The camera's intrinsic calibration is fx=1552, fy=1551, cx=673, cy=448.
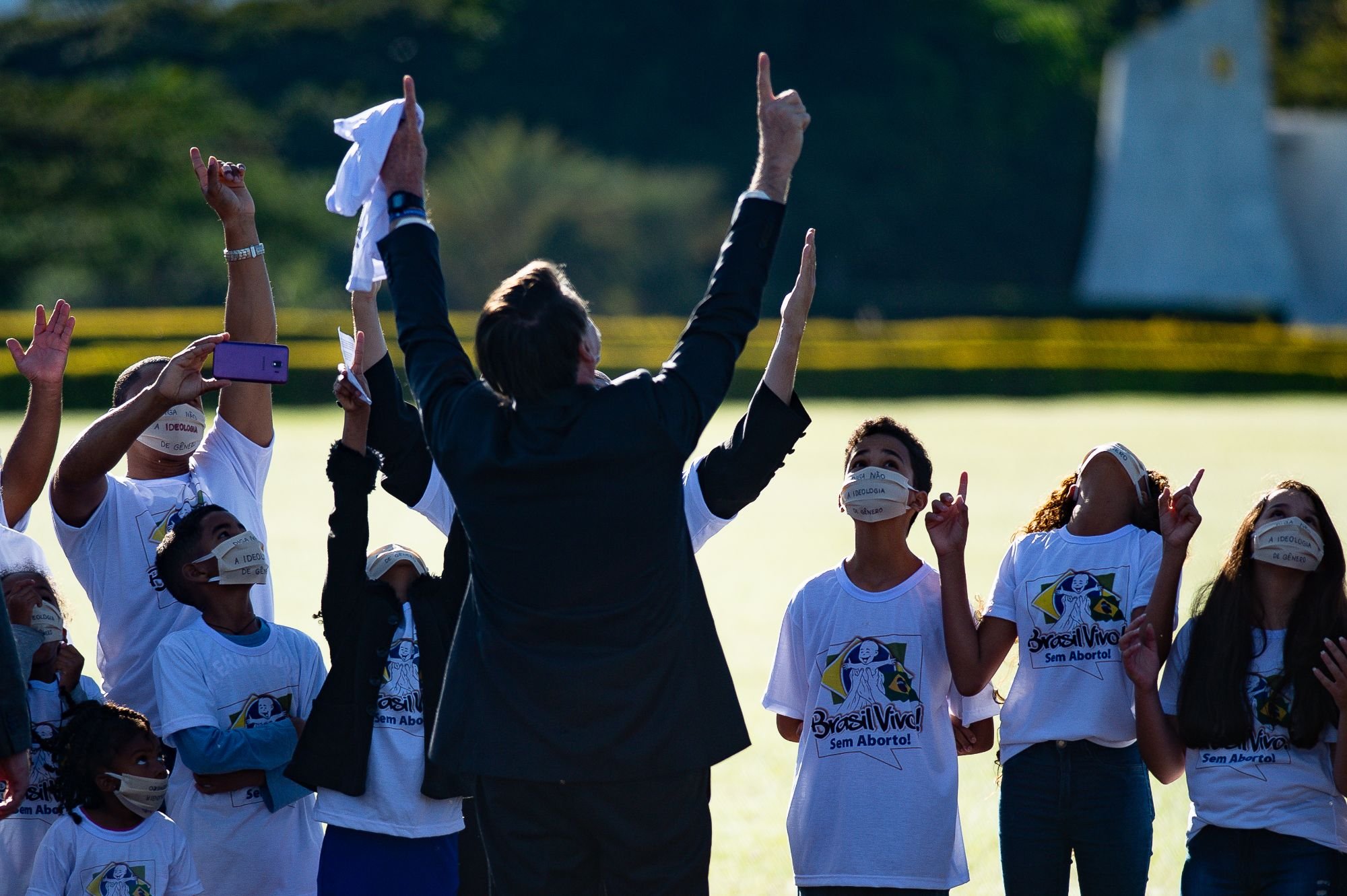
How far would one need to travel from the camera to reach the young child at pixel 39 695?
148 inches

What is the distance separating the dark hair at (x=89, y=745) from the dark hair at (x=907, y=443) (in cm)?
180

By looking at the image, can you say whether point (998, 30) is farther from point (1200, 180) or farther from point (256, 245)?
point (256, 245)

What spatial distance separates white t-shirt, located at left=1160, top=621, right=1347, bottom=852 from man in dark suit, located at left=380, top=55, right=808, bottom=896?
131 cm

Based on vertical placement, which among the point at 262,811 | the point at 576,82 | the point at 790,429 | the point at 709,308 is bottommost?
the point at 262,811

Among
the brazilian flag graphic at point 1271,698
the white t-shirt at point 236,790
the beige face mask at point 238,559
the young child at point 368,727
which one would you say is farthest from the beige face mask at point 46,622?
the brazilian flag graphic at point 1271,698

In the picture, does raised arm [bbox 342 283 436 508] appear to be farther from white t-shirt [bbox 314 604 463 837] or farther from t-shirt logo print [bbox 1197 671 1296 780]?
t-shirt logo print [bbox 1197 671 1296 780]

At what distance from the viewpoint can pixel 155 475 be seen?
13.6ft

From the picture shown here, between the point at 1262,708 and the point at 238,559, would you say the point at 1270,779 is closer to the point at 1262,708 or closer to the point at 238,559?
the point at 1262,708

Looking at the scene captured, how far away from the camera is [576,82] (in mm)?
48812

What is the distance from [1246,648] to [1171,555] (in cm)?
27

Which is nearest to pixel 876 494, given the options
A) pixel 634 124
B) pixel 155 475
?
pixel 155 475

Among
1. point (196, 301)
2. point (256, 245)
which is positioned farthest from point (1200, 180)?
point (256, 245)

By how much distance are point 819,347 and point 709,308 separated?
24952mm

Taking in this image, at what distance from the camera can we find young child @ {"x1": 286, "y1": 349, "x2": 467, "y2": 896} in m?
3.43
